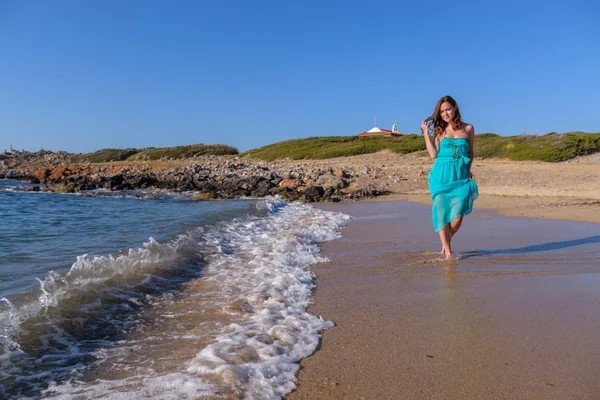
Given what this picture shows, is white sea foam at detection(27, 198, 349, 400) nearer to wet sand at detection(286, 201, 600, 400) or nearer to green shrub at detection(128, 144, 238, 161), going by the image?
wet sand at detection(286, 201, 600, 400)

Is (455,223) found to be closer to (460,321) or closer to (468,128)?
(468,128)

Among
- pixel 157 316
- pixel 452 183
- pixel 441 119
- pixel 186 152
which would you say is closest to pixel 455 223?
pixel 452 183

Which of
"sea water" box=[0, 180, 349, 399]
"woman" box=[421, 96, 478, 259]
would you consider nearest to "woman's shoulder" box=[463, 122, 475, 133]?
"woman" box=[421, 96, 478, 259]

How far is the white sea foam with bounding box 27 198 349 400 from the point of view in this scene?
2.39m

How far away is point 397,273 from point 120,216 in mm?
8084

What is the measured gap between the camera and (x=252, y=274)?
195 inches

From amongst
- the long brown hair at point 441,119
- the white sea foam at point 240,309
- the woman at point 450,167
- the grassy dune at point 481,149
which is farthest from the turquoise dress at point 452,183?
the grassy dune at point 481,149

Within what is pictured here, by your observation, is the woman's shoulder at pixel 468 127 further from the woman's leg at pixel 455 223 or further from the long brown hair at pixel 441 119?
the woman's leg at pixel 455 223

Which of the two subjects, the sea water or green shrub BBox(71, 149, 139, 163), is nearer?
the sea water

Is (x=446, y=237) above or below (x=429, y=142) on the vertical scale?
below

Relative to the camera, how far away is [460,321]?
3311mm

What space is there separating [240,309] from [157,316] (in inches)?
24.1

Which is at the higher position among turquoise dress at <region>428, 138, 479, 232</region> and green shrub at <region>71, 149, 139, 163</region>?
green shrub at <region>71, 149, 139, 163</region>

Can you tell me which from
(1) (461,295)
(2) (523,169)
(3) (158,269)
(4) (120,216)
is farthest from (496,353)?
(2) (523,169)
